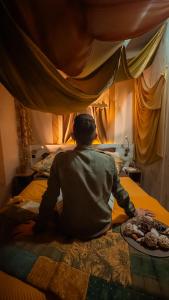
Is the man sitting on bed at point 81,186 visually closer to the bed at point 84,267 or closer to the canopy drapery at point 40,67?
the bed at point 84,267

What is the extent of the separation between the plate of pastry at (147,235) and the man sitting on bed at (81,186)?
0.55ft

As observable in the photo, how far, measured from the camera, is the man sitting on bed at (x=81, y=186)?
3.31 feet

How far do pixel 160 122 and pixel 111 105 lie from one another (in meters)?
1.06

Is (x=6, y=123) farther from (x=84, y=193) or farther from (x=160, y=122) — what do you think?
(x=160, y=122)

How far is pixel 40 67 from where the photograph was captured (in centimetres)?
93

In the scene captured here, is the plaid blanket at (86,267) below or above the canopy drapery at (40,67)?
below

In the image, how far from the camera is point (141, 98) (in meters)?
2.65

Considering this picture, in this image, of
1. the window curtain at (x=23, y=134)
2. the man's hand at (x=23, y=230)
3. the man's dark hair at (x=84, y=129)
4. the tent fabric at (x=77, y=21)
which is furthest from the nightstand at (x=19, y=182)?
the tent fabric at (x=77, y=21)

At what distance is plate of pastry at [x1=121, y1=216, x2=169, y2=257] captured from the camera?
959mm

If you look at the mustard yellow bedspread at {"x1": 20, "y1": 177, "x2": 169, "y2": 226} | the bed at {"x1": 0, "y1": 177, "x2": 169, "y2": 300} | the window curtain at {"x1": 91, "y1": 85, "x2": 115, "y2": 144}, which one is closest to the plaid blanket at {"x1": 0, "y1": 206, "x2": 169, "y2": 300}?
the bed at {"x1": 0, "y1": 177, "x2": 169, "y2": 300}

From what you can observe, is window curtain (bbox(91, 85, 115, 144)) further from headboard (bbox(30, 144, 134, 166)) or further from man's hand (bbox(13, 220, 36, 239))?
man's hand (bbox(13, 220, 36, 239))

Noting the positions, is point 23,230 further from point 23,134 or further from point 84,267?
point 23,134

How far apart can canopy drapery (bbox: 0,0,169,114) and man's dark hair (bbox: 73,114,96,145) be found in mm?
281

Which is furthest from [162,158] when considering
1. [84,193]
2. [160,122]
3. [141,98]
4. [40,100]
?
[40,100]
